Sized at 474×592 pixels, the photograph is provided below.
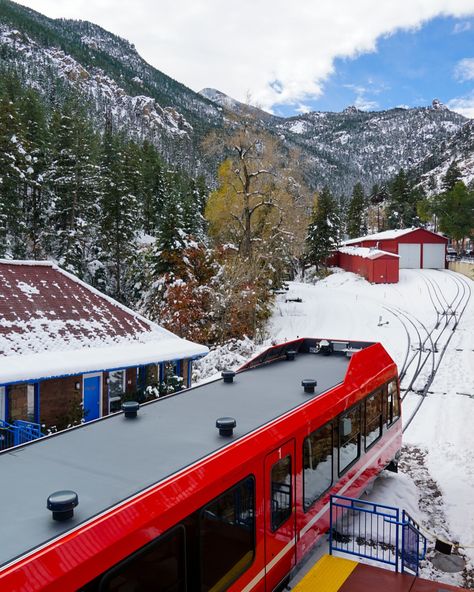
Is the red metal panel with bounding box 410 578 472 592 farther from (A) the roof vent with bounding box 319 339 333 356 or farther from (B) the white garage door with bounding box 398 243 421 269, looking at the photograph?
(B) the white garage door with bounding box 398 243 421 269

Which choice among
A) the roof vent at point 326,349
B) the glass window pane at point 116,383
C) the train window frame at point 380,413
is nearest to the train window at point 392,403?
the train window frame at point 380,413

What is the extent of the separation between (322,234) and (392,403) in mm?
54313

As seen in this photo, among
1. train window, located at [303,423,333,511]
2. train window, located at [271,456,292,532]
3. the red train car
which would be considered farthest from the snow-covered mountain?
train window, located at [271,456,292,532]

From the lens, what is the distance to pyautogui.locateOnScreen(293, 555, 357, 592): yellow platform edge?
5711mm

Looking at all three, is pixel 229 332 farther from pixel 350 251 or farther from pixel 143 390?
pixel 350 251

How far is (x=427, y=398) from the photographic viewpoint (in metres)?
16.9

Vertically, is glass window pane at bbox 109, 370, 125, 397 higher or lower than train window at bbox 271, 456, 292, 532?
lower

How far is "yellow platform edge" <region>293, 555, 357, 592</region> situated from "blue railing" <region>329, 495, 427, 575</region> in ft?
2.63

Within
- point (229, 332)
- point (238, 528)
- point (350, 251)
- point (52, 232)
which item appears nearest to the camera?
point (238, 528)

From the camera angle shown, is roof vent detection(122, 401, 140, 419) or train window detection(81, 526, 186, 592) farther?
roof vent detection(122, 401, 140, 419)

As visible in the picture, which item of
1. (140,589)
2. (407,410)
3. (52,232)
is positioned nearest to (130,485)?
(140,589)

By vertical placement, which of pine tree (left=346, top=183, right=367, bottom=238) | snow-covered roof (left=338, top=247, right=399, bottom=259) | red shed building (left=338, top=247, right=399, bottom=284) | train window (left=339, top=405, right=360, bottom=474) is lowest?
train window (left=339, top=405, right=360, bottom=474)

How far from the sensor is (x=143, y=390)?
1573cm

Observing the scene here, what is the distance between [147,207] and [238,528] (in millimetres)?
61204
